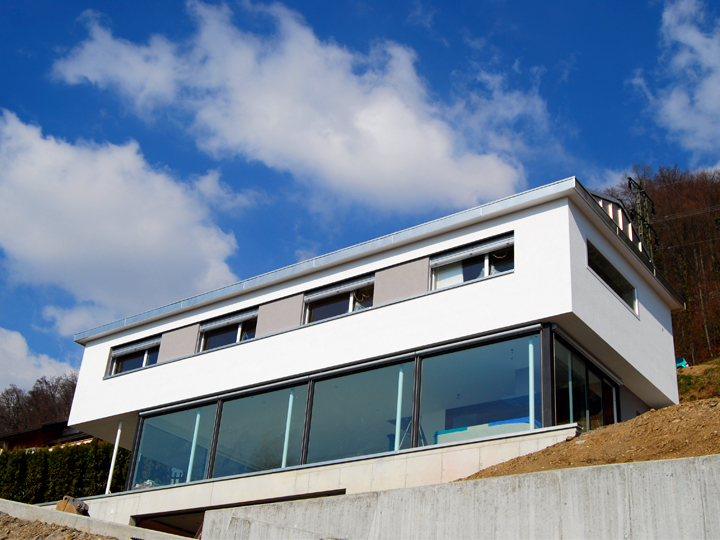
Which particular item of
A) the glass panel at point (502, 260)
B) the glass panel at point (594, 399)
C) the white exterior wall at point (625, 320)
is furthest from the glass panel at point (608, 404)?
the glass panel at point (502, 260)

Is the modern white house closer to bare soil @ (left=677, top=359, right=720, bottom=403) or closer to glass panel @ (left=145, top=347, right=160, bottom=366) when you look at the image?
glass panel @ (left=145, top=347, right=160, bottom=366)

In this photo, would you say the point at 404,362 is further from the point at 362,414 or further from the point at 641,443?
the point at 641,443

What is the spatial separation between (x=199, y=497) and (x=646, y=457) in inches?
397

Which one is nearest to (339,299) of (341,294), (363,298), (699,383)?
(341,294)

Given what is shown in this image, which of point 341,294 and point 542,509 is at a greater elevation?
point 341,294

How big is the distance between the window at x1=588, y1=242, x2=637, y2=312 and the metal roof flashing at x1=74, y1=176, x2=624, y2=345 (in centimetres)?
149

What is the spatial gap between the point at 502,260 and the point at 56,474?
16758 millimetres

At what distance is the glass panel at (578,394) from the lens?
13.4m

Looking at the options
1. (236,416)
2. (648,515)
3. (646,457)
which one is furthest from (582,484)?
(236,416)

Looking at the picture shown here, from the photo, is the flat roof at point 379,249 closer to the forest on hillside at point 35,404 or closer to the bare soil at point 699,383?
the bare soil at point 699,383

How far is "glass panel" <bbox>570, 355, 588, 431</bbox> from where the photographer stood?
13375 millimetres

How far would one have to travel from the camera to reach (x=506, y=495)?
307 inches

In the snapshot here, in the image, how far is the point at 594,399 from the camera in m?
14.2

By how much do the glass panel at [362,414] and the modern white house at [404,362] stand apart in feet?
0.10
